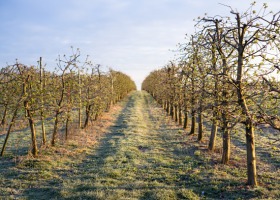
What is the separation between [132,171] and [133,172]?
179 mm

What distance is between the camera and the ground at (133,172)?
9.68m

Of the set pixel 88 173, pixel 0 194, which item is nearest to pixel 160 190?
pixel 88 173

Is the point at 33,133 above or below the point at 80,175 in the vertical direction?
above

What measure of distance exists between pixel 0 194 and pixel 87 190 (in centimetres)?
322

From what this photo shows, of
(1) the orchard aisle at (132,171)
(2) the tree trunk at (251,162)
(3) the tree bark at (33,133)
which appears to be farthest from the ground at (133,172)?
(3) the tree bark at (33,133)

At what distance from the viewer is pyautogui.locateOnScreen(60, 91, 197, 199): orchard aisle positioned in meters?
9.64

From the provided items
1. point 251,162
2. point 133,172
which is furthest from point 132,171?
point 251,162

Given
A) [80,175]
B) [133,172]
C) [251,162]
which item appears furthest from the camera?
[133,172]

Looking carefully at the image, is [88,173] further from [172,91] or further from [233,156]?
[172,91]

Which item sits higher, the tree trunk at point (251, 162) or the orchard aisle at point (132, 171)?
the tree trunk at point (251, 162)

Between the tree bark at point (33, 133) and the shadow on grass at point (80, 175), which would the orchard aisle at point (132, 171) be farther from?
the tree bark at point (33, 133)

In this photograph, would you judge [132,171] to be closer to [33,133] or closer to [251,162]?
[251,162]

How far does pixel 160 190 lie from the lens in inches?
384

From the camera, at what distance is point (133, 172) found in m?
12.1
